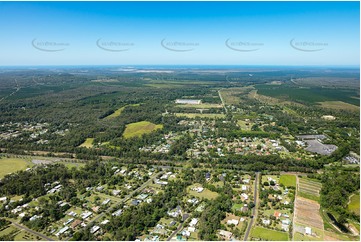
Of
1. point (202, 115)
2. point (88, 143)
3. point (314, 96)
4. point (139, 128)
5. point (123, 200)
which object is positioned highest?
point (314, 96)

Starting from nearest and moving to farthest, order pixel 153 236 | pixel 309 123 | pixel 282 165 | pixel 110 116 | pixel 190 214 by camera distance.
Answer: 1. pixel 153 236
2. pixel 190 214
3. pixel 282 165
4. pixel 309 123
5. pixel 110 116

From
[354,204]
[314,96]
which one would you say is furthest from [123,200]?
[314,96]

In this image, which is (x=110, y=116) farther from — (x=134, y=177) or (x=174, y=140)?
(x=134, y=177)

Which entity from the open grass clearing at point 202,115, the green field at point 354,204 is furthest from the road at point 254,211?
the open grass clearing at point 202,115

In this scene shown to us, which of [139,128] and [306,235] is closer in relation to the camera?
[306,235]

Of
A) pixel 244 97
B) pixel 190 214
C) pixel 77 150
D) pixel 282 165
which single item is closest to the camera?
pixel 190 214

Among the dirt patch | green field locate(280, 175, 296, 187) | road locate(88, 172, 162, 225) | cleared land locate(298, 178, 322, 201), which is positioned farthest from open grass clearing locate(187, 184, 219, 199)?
cleared land locate(298, 178, 322, 201)

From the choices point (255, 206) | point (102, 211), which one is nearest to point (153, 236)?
point (102, 211)

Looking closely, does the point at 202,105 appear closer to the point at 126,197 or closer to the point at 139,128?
the point at 139,128
